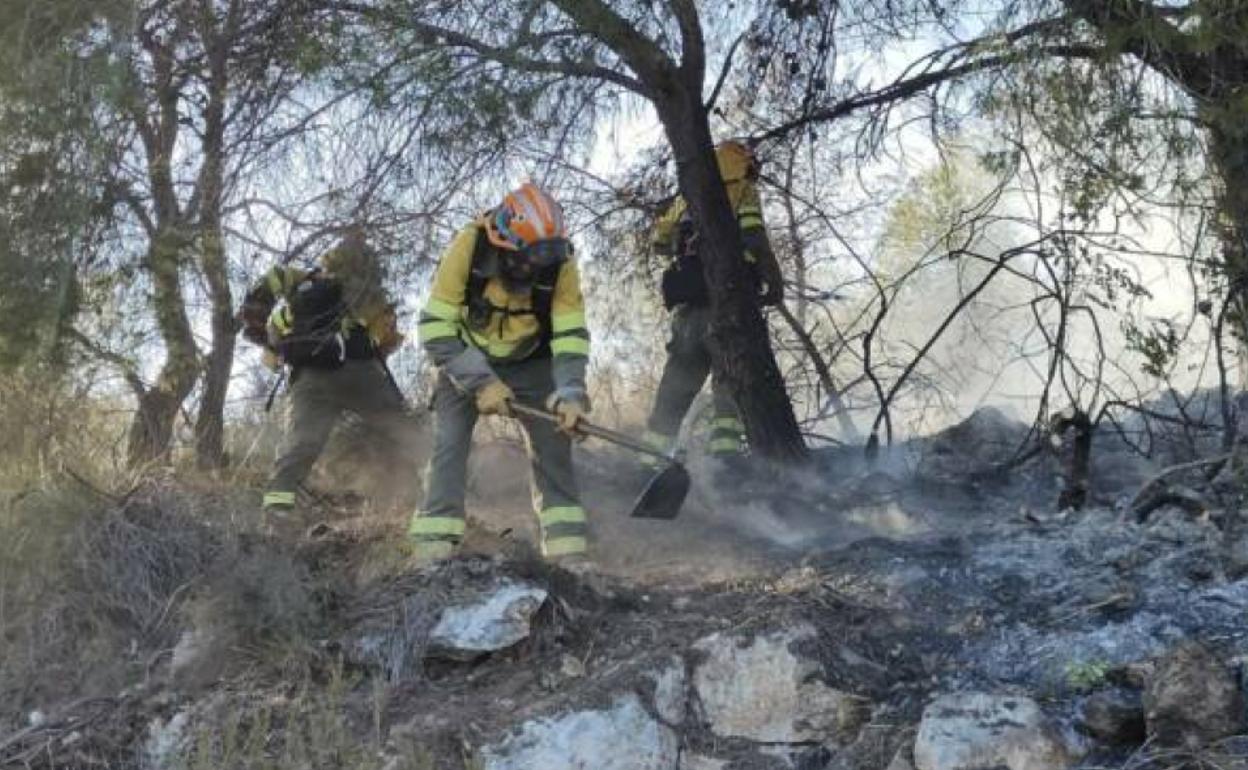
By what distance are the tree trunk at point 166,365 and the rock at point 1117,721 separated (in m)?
4.37

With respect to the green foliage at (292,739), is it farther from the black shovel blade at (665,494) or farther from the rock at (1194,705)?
the rock at (1194,705)

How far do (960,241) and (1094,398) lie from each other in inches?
50.5

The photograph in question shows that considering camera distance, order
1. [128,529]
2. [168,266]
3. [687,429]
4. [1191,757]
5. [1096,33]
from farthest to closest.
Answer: [687,429]
[168,266]
[128,529]
[1096,33]
[1191,757]

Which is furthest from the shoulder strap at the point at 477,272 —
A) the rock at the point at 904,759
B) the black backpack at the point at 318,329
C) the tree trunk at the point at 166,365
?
the rock at the point at 904,759

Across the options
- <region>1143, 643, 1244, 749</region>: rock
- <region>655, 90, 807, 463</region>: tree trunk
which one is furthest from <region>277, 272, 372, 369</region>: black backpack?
<region>1143, 643, 1244, 749</region>: rock

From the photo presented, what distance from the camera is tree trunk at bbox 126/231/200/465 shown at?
22.0ft

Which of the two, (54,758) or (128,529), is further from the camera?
(128,529)

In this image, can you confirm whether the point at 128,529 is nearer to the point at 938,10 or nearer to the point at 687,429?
the point at 687,429

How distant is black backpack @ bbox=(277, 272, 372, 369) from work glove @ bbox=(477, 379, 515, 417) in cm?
157

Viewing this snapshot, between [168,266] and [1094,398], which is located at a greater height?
[168,266]

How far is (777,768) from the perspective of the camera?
187 inches

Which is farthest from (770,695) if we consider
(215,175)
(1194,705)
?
(215,175)

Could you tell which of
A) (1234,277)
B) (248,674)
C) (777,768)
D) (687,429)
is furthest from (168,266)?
(1234,277)

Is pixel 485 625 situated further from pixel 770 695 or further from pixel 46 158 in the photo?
pixel 46 158
